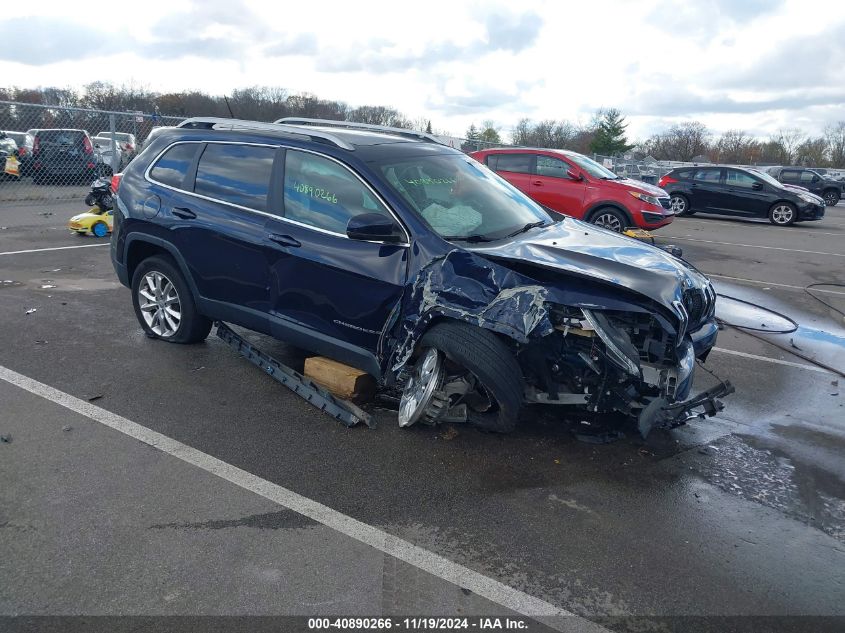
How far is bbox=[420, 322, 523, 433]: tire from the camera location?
3973 mm

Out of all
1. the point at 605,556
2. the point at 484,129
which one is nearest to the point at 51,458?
the point at 605,556

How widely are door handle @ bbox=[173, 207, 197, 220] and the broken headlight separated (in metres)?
3.24

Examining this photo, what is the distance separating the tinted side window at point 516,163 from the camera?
1395 cm

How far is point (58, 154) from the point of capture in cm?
1683

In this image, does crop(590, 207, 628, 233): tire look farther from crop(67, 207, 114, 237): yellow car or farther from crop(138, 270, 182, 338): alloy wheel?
crop(138, 270, 182, 338): alloy wheel

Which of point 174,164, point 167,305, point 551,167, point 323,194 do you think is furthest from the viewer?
point 551,167

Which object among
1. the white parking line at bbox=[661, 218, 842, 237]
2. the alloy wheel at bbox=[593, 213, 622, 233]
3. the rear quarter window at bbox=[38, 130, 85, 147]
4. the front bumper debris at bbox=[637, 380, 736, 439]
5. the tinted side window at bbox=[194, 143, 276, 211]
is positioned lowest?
the white parking line at bbox=[661, 218, 842, 237]

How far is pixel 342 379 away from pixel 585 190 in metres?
9.57

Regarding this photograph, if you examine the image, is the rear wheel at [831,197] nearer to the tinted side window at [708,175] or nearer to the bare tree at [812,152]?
the tinted side window at [708,175]

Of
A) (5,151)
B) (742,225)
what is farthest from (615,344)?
(5,151)

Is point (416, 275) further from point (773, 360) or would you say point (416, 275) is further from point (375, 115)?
point (375, 115)

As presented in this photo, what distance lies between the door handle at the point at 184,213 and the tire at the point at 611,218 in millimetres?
9356

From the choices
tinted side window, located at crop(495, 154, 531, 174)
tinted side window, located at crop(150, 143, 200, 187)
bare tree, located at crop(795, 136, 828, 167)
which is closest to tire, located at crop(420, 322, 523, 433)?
tinted side window, located at crop(150, 143, 200, 187)

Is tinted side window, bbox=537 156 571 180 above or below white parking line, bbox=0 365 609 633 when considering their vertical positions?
above
